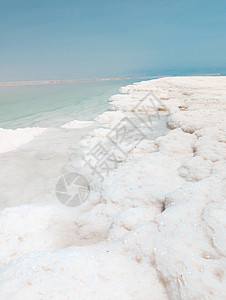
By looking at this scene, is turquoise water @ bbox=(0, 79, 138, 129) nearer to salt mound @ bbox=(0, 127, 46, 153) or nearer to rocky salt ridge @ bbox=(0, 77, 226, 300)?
salt mound @ bbox=(0, 127, 46, 153)

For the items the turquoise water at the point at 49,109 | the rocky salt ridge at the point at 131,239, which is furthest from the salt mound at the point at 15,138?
the rocky salt ridge at the point at 131,239

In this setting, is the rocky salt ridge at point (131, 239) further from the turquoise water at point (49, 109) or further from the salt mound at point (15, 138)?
the turquoise water at point (49, 109)

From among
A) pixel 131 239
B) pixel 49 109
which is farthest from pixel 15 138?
pixel 49 109

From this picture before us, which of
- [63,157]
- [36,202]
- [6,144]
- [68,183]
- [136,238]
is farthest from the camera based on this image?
[6,144]

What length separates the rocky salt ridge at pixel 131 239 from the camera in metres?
1.14

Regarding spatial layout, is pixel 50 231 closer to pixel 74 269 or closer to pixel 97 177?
pixel 74 269

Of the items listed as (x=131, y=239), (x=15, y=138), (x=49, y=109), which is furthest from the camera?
(x=49, y=109)

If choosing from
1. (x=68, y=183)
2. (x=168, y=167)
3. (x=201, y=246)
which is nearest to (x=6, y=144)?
(x=68, y=183)

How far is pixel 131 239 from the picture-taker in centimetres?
148

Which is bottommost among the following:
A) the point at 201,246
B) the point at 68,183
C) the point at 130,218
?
the point at 68,183

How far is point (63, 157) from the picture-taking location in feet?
11.5

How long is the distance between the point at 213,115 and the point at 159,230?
3.71 metres

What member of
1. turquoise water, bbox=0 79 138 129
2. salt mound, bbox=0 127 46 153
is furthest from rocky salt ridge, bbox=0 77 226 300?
turquoise water, bbox=0 79 138 129

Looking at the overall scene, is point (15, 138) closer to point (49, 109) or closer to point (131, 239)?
point (131, 239)
